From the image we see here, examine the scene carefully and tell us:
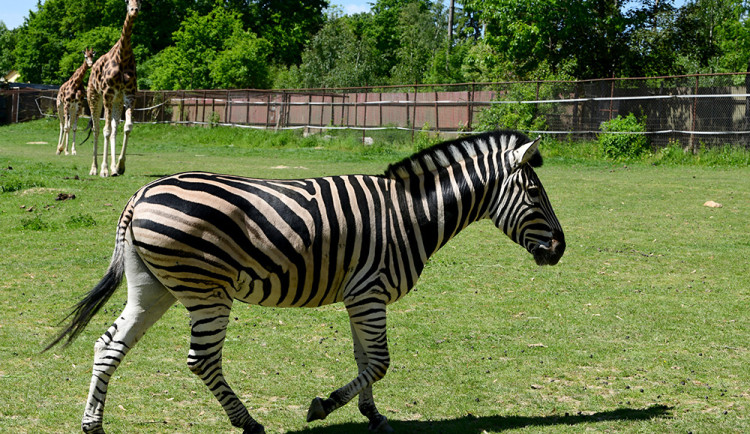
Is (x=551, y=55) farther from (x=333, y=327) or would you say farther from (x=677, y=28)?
(x=333, y=327)

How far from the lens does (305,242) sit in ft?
15.7

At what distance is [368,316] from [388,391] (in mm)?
1182

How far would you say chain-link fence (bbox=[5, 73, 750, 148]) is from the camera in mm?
23359

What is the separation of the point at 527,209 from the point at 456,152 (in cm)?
65

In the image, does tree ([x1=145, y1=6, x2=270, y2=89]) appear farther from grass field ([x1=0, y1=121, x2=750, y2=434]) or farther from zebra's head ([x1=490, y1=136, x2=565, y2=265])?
zebra's head ([x1=490, y1=136, x2=565, y2=265])

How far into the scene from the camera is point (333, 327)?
7430 millimetres

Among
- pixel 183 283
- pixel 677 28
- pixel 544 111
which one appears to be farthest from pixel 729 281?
pixel 677 28

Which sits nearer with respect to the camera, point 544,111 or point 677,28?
point 544,111

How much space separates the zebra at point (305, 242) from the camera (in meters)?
4.54

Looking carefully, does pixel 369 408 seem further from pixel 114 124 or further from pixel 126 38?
pixel 126 38

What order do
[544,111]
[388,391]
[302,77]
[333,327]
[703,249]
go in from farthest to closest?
[302,77], [544,111], [703,249], [333,327], [388,391]

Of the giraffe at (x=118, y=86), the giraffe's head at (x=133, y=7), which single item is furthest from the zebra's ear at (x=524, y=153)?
the giraffe's head at (x=133, y=7)

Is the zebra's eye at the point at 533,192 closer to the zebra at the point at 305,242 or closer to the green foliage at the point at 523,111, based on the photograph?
the zebra at the point at 305,242

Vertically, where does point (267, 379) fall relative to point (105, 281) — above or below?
below
